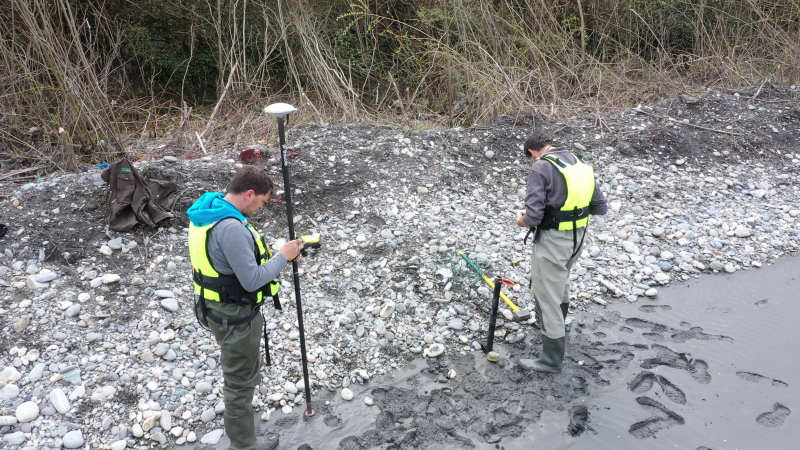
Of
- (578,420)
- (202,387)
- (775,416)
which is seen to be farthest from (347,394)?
(775,416)

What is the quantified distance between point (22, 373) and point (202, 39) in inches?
258

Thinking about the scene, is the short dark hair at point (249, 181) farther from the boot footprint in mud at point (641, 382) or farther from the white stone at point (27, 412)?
the boot footprint in mud at point (641, 382)

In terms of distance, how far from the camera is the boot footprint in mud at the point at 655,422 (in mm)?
3477

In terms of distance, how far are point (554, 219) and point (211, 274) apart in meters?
2.26

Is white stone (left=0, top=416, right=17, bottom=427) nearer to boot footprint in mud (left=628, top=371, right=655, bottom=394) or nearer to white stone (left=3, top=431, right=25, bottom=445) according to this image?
white stone (left=3, top=431, right=25, bottom=445)

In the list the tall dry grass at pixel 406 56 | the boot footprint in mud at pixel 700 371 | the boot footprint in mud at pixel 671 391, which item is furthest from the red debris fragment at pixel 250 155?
the boot footprint in mud at pixel 700 371

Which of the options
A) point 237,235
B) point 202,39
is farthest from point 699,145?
point 202,39

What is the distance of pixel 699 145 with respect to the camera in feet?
23.7

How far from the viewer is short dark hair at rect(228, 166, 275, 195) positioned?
9.05 feet

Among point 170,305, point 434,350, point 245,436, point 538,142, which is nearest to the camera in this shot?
point 245,436

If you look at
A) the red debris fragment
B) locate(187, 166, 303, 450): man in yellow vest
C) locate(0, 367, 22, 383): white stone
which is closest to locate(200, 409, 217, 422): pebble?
locate(187, 166, 303, 450): man in yellow vest

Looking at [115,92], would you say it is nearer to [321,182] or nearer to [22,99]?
[22,99]

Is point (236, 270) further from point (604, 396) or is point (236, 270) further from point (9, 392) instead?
point (604, 396)

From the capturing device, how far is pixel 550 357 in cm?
392
